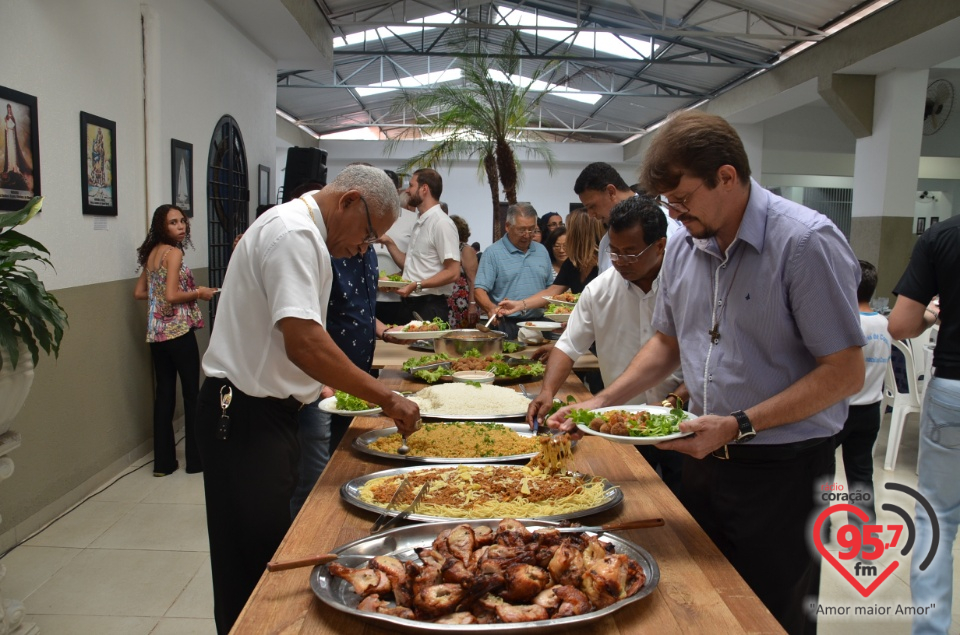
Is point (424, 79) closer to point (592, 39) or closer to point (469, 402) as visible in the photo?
point (592, 39)

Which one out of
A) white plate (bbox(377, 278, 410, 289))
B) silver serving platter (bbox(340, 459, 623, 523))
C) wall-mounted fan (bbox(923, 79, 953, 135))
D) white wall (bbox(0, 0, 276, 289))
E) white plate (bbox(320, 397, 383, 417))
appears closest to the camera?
silver serving platter (bbox(340, 459, 623, 523))

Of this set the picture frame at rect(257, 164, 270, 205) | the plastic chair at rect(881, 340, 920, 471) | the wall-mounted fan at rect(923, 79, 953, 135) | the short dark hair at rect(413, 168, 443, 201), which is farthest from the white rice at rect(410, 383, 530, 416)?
the wall-mounted fan at rect(923, 79, 953, 135)

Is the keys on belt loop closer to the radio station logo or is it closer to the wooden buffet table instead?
the wooden buffet table

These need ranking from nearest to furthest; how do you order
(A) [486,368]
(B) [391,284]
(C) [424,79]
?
(A) [486,368] → (B) [391,284] → (C) [424,79]

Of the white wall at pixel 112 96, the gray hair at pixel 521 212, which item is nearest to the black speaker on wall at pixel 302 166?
the white wall at pixel 112 96

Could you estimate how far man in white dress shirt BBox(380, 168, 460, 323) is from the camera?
4.72 meters

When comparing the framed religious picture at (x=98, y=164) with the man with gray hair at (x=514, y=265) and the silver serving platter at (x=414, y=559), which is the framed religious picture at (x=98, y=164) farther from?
the silver serving platter at (x=414, y=559)

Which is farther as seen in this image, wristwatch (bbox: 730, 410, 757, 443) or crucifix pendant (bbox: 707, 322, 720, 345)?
crucifix pendant (bbox: 707, 322, 720, 345)

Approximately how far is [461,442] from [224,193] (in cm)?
532

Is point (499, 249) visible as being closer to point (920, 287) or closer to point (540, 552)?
point (920, 287)

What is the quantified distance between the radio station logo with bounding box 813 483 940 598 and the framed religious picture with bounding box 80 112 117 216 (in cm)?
383

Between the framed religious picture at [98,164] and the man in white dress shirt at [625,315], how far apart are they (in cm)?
288

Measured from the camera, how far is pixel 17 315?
7.84ft

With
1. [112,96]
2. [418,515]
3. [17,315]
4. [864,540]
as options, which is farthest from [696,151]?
[112,96]
